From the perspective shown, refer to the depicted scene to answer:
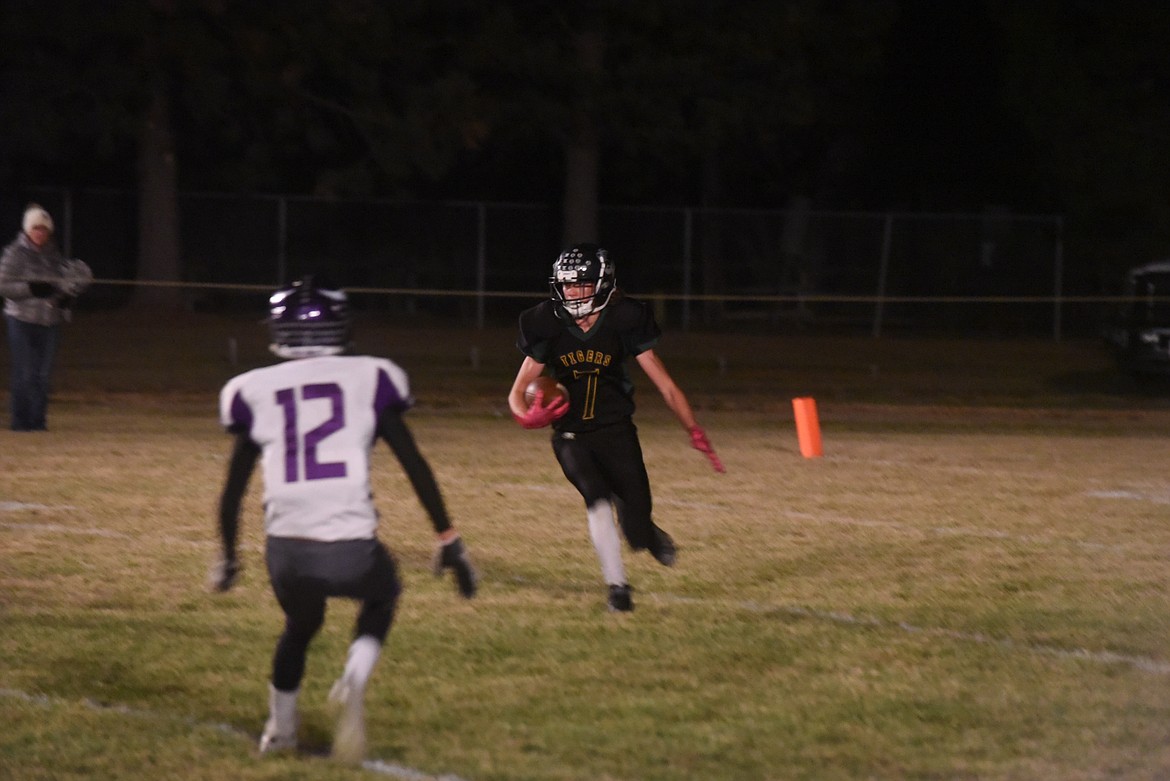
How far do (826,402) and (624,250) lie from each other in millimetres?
12595

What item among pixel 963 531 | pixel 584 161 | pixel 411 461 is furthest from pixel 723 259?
pixel 411 461

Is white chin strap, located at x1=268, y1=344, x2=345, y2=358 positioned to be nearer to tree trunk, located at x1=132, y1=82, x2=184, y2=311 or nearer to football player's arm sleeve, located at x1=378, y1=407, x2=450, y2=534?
football player's arm sleeve, located at x1=378, y1=407, x2=450, y2=534

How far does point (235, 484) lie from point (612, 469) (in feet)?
9.10

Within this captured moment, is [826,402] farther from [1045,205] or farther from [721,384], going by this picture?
[1045,205]

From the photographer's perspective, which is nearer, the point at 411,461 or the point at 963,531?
the point at 411,461

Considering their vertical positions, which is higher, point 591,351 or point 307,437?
point 591,351

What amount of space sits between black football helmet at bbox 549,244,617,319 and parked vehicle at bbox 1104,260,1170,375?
602 inches

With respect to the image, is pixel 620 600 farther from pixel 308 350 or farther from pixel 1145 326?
pixel 1145 326

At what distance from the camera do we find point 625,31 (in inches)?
1238

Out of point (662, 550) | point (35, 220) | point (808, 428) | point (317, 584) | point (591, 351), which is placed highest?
point (35, 220)

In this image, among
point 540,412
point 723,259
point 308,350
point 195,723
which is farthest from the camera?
point 723,259

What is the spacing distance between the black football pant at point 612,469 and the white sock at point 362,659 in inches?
102

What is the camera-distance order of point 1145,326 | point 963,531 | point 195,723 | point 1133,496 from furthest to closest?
1. point 1145,326
2. point 1133,496
3. point 963,531
4. point 195,723

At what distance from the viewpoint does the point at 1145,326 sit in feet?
71.1
